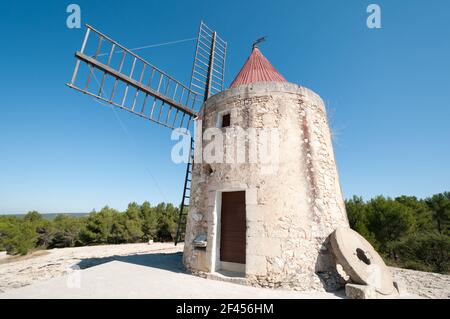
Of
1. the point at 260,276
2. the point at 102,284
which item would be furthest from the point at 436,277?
the point at 102,284

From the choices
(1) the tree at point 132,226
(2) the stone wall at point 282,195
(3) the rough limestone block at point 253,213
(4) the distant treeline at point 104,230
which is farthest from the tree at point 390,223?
(1) the tree at point 132,226

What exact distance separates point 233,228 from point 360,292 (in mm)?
2896

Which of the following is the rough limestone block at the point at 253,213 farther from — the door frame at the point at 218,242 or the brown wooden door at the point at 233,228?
the brown wooden door at the point at 233,228

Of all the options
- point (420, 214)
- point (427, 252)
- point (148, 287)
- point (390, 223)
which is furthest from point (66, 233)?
point (420, 214)

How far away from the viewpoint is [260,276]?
4.73m

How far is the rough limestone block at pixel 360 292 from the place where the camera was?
13.4 feet

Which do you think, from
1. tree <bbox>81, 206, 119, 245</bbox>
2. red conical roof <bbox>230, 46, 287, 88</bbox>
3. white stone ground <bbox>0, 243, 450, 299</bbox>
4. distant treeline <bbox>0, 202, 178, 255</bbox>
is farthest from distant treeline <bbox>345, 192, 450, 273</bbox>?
tree <bbox>81, 206, 119, 245</bbox>

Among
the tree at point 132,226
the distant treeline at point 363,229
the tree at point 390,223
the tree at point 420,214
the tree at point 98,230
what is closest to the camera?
the distant treeline at point 363,229

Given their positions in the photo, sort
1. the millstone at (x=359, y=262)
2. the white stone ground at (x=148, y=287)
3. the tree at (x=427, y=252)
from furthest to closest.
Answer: the tree at (x=427, y=252) < the millstone at (x=359, y=262) < the white stone ground at (x=148, y=287)

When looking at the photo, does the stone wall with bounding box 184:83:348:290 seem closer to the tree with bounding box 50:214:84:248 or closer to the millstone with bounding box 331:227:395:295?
the millstone with bounding box 331:227:395:295

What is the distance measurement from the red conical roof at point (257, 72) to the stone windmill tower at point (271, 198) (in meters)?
1.28

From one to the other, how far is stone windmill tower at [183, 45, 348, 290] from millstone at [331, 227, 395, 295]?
0.31 metres
